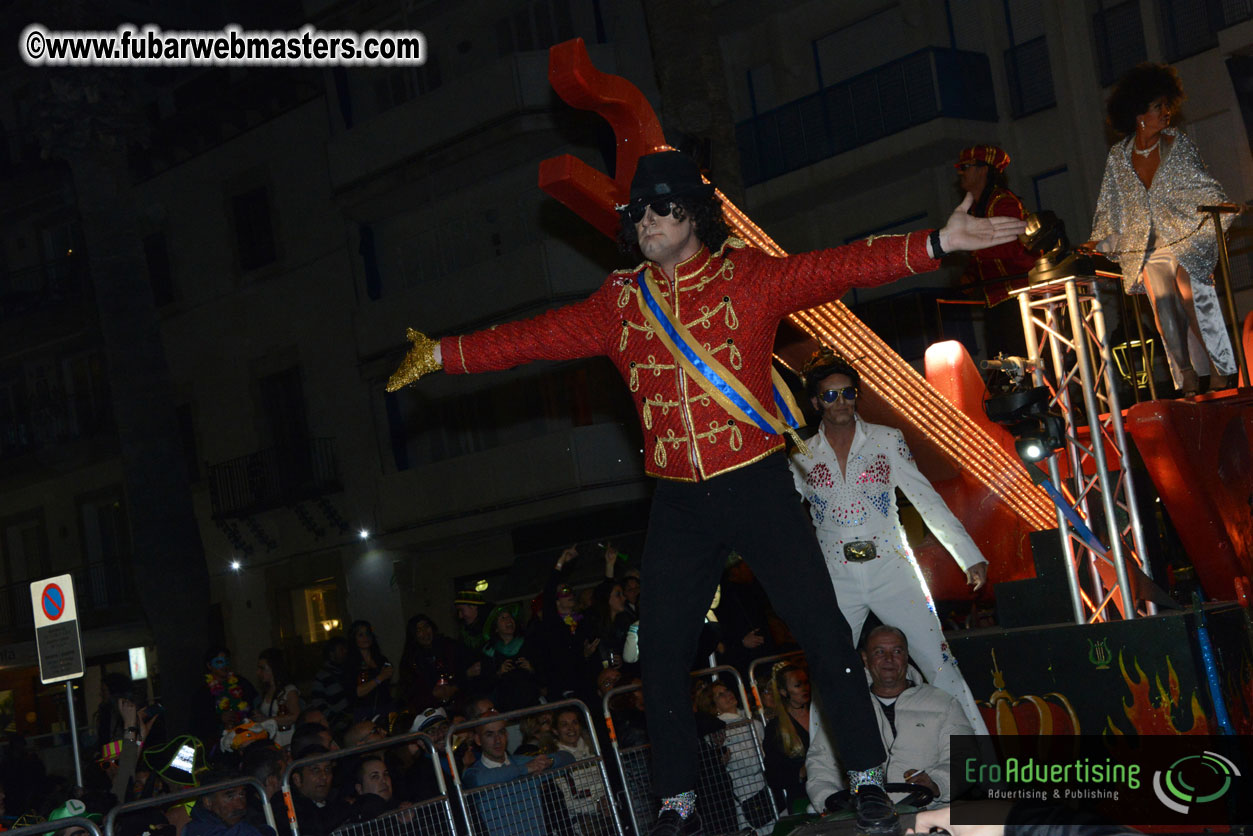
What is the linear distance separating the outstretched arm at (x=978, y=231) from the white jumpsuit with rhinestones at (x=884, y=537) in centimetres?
206

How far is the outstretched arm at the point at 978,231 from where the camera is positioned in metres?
4.45

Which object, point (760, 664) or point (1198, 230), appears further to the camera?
point (760, 664)

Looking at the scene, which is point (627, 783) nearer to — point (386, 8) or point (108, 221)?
point (108, 221)

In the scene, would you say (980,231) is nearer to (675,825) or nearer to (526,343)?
(526,343)

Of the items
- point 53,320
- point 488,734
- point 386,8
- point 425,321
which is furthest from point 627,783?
point 53,320

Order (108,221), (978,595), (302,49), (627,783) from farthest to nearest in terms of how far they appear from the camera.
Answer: (302,49) → (108,221) → (978,595) → (627,783)

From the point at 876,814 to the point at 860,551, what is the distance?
2.08 meters

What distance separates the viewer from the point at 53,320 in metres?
30.0

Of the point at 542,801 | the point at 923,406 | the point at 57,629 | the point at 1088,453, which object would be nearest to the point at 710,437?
the point at 923,406

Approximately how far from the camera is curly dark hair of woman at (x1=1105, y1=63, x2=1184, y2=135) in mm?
7973

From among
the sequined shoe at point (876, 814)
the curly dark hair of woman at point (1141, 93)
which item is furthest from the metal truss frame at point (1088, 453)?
the sequined shoe at point (876, 814)

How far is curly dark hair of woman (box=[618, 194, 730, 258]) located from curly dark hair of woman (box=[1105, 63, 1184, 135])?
404 cm

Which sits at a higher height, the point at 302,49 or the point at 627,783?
the point at 302,49

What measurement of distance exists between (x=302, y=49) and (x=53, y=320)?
11260 millimetres
